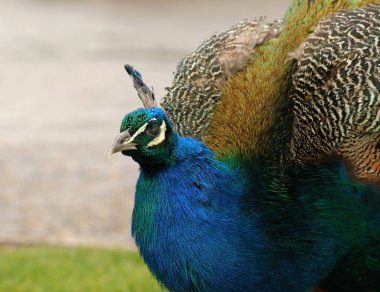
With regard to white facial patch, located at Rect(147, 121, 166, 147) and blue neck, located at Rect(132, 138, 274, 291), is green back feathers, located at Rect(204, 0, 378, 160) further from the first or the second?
white facial patch, located at Rect(147, 121, 166, 147)

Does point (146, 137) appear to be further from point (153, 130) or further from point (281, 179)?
point (281, 179)

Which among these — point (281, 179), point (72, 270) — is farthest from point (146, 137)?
point (72, 270)

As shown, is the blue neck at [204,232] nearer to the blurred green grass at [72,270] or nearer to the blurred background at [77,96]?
the blurred green grass at [72,270]

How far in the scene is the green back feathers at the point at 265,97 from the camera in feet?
10.8

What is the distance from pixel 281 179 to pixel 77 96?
22.8 ft

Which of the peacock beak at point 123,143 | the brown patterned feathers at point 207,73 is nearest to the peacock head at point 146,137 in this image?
the peacock beak at point 123,143

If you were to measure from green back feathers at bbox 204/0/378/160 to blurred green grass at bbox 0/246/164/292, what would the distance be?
4.99 feet

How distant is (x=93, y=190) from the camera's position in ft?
23.5

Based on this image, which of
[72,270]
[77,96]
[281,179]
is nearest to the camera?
[281,179]

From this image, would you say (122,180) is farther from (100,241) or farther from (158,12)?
(158,12)

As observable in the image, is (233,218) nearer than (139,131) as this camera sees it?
No

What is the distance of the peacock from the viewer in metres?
3.00

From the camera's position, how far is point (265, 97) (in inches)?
132

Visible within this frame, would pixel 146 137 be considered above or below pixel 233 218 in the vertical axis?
above
